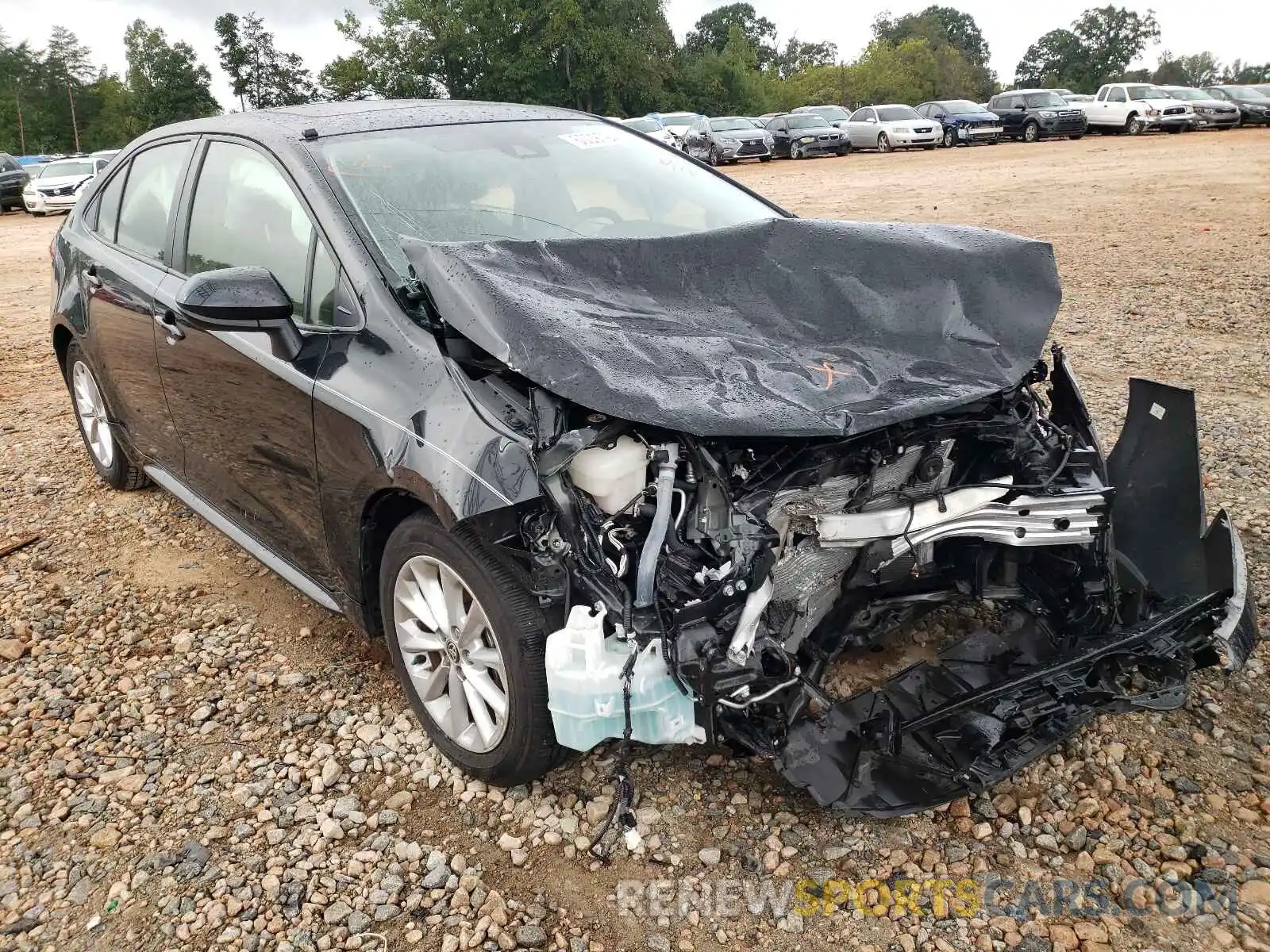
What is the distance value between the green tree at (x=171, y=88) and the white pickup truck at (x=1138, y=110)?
50021mm

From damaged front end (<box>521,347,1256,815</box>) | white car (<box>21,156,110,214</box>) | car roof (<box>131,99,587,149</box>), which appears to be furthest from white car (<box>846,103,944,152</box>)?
damaged front end (<box>521,347,1256,815</box>)

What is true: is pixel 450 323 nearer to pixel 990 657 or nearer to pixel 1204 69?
pixel 990 657

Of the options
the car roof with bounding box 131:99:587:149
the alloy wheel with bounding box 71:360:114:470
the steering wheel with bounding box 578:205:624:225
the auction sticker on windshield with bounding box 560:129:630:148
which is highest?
the car roof with bounding box 131:99:587:149

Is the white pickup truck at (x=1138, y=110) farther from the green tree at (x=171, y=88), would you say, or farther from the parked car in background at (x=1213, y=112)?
the green tree at (x=171, y=88)

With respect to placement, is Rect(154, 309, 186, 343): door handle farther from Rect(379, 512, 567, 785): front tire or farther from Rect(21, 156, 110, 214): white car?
Rect(21, 156, 110, 214): white car

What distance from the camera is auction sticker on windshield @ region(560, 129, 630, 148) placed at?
3.58m

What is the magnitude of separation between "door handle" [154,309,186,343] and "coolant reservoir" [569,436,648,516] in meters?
1.93

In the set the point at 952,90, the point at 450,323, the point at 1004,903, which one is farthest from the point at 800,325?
the point at 952,90

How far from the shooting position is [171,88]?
201 feet

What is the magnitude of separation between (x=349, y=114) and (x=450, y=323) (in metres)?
1.48

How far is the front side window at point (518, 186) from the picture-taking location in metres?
2.94

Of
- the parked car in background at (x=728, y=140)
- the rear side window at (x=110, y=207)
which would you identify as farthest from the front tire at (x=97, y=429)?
the parked car in background at (x=728, y=140)

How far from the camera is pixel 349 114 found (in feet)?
11.3

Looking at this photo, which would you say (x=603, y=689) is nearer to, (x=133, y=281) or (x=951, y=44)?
(x=133, y=281)
